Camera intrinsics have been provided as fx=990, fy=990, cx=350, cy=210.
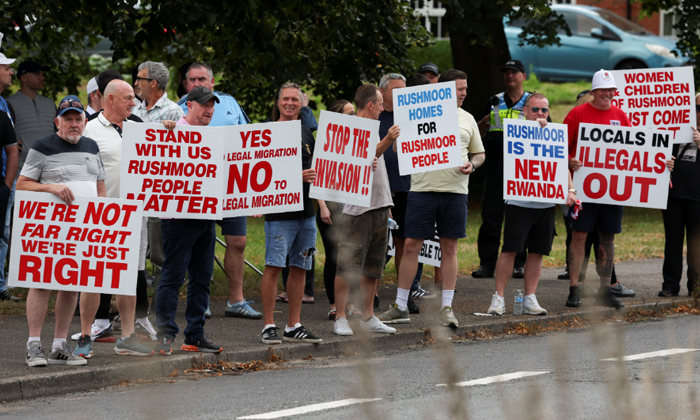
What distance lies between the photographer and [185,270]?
7.08 m

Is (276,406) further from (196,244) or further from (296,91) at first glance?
(296,91)

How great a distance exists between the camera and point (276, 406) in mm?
5613

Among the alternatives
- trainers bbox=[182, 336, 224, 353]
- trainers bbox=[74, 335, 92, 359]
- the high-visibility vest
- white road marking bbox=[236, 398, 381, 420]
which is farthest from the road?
the high-visibility vest

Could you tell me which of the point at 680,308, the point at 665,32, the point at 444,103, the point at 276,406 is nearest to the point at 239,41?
the point at 444,103

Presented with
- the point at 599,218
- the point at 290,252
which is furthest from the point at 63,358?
the point at 599,218

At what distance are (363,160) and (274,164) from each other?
856 mm

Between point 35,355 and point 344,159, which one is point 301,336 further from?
point 35,355

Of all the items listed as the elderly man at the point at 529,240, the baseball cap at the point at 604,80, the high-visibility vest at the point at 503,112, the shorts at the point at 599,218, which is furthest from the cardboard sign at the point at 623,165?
the high-visibility vest at the point at 503,112

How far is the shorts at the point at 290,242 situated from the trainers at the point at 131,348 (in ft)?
3.78

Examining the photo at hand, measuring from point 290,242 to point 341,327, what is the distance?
0.94 meters

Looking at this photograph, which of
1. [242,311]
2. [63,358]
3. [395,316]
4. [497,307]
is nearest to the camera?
[63,358]

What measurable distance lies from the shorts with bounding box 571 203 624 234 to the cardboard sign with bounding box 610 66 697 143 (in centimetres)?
122

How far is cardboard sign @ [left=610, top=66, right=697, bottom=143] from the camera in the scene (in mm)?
10383

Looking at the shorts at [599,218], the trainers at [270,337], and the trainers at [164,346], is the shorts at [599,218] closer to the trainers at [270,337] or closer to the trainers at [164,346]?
the trainers at [270,337]
